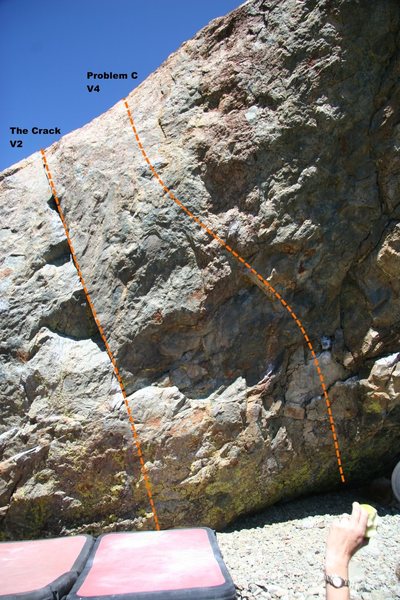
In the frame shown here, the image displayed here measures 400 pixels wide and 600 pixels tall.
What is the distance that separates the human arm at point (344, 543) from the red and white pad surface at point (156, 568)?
0.54 m

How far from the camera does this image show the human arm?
4.63ft

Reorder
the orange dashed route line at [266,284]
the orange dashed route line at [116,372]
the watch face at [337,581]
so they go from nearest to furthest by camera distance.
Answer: the watch face at [337,581] < the orange dashed route line at [116,372] < the orange dashed route line at [266,284]

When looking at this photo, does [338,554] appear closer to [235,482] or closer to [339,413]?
[235,482]

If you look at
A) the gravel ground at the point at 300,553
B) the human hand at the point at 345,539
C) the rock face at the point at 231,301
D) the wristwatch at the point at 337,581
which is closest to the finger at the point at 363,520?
the human hand at the point at 345,539

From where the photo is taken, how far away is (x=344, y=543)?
146cm

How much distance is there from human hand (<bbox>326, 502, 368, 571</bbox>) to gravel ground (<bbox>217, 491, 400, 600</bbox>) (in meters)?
2.19

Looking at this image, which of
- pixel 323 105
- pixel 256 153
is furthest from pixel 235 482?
pixel 323 105

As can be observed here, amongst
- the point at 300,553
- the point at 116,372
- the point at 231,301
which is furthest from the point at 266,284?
the point at 300,553

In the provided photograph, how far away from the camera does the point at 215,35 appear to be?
515 centimetres

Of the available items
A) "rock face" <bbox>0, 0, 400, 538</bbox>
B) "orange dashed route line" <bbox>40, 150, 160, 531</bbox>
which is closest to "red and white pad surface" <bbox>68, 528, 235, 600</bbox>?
"orange dashed route line" <bbox>40, 150, 160, 531</bbox>

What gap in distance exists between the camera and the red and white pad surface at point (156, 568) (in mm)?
1801

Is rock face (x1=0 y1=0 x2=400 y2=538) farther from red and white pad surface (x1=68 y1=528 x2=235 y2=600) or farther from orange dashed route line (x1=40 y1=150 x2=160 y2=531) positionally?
red and white pad surface (x1=68 y1=528 x2=235 y2=600)

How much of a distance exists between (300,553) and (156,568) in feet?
8.67

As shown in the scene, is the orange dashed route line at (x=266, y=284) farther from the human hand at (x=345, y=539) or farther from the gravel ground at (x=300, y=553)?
the human hand at (x=345, y=539)
